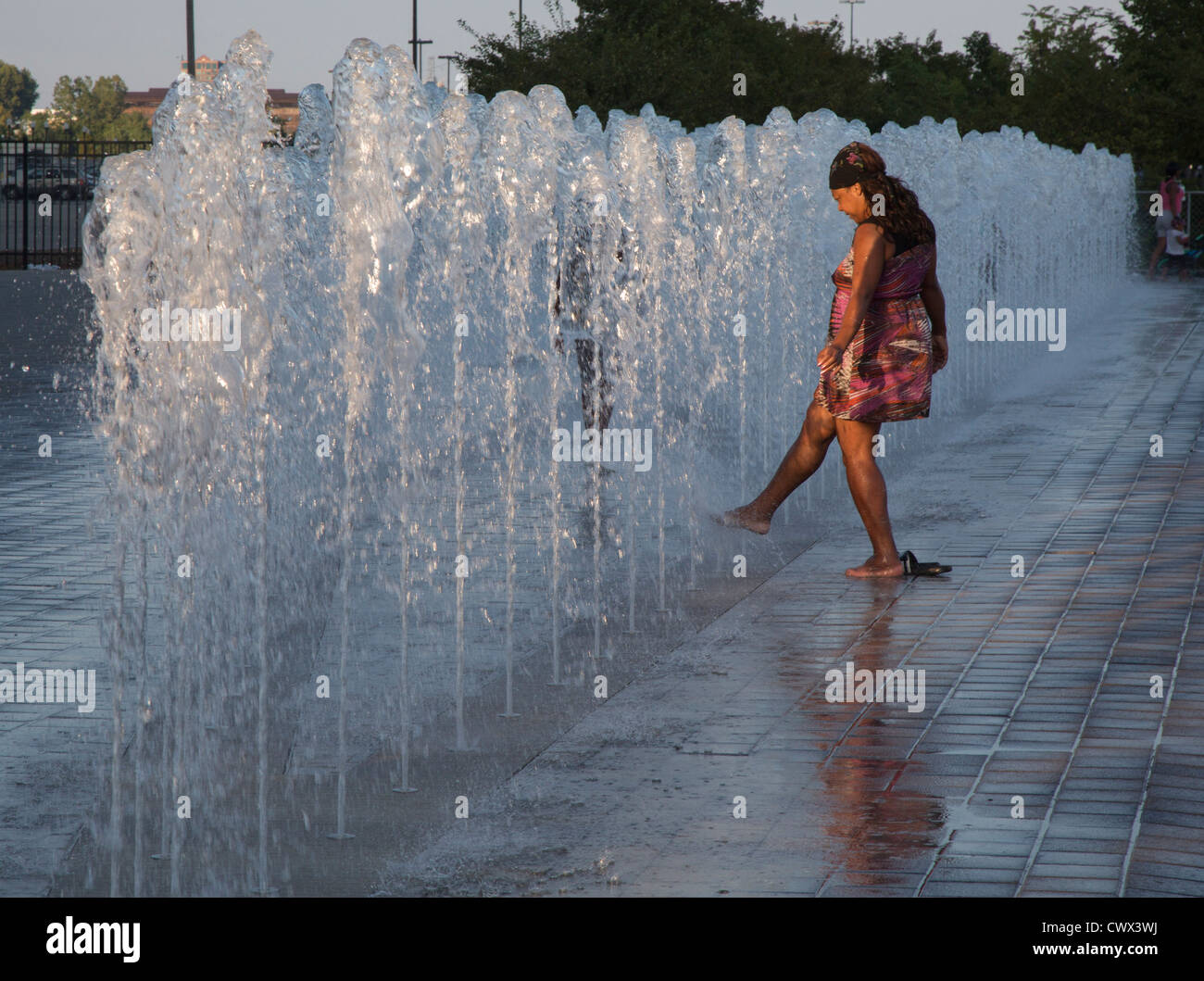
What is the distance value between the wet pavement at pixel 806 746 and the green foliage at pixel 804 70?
1076 inches

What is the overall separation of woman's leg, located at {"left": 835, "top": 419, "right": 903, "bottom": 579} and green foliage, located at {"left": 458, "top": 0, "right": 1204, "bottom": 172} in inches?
1086

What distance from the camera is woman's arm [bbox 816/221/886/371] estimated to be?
689 centimetres

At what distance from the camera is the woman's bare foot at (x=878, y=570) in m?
7.18


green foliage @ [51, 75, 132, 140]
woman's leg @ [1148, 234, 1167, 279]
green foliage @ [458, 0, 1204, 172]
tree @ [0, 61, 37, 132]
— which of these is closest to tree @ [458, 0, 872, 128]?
green foliage @ [458, 0, 1204, 172]

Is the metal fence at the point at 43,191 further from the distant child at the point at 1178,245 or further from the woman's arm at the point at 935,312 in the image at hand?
the woman's arm at the point at 935,312

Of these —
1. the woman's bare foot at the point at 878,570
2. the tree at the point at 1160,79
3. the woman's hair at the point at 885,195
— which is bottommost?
the woman's bare foot at the point at 878,570

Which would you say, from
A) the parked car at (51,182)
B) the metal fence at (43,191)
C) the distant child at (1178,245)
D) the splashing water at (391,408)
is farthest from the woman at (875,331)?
the distant child at (1178,245)

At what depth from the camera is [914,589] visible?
6969 millimetres

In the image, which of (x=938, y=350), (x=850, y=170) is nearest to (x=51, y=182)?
(x=938, y=350)

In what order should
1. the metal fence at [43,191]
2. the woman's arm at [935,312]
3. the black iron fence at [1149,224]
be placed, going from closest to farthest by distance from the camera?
the woman's arm at [935,312] → the metal fence at [43,191] → the black iron fence at [1149,224]

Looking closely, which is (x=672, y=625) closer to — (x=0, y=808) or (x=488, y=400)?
(x=0, y=808)

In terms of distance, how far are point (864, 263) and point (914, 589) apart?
1.33 m

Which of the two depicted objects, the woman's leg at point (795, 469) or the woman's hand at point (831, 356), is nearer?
the woman's hand at point (831, 356)
